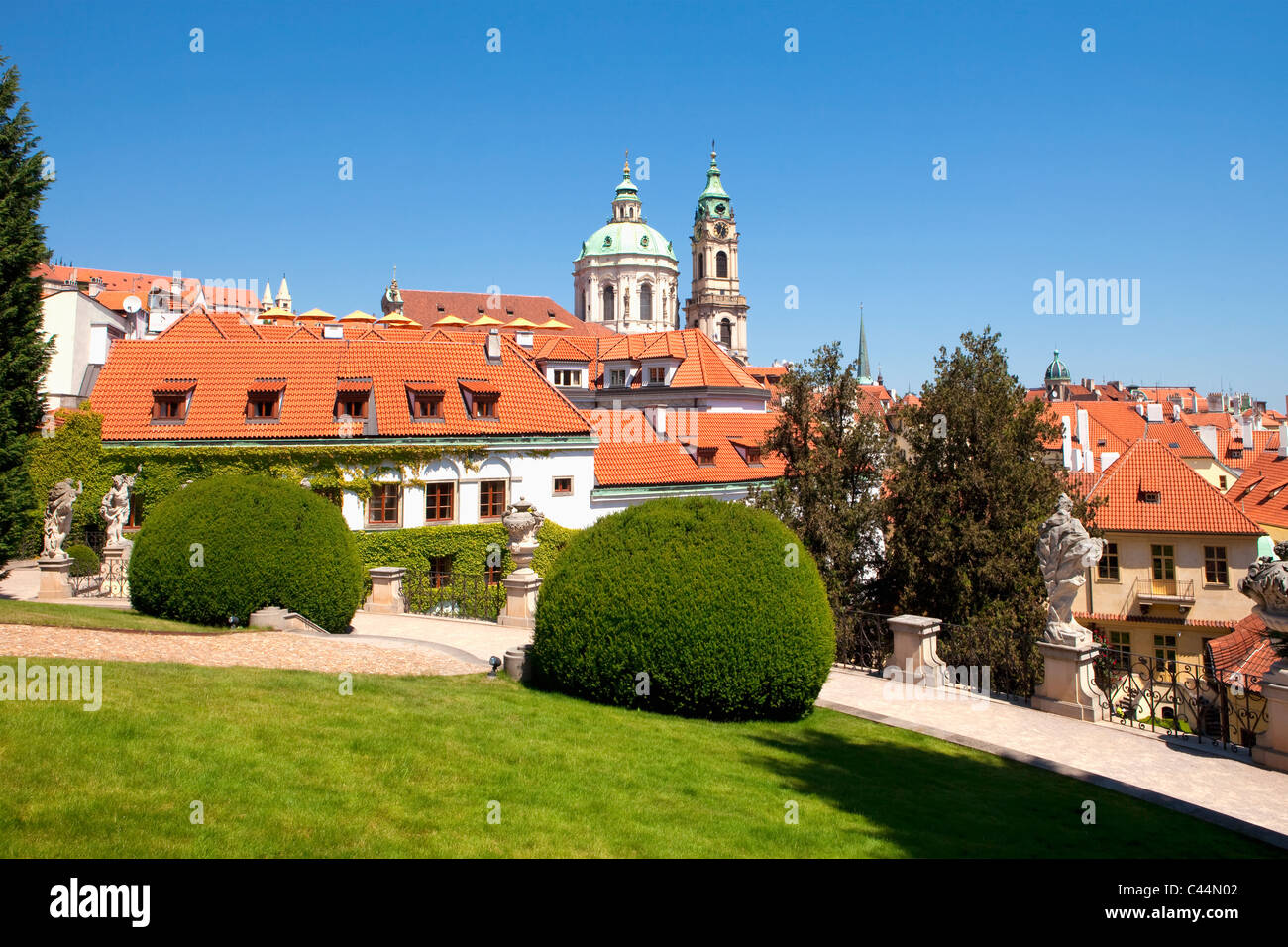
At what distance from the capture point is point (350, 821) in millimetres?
6973

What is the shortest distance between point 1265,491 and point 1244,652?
27.0m

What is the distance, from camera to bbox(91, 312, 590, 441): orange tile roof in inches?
1176

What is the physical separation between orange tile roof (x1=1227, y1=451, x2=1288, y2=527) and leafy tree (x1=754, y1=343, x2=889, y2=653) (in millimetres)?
21247

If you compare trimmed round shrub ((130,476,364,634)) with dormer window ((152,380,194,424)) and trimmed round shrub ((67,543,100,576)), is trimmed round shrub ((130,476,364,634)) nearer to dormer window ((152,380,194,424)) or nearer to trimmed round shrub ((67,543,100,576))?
trimmed round shrub ((67,543,100,576))

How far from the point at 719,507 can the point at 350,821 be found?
7385 millimetres

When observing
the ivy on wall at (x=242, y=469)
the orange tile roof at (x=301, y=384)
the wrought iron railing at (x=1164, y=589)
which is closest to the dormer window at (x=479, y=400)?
the orange tile roof at (x=301, y=384)

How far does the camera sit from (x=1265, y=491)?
4334cm

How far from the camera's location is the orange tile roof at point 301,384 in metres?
29.9

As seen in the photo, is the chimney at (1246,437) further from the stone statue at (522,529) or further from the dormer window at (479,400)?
the stone statue at (522,529)

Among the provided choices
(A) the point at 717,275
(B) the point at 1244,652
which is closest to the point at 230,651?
(B) the point at 1244,652

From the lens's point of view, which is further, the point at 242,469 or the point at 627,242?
the point at 627,242

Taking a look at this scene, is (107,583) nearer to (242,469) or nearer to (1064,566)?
(242,469)
